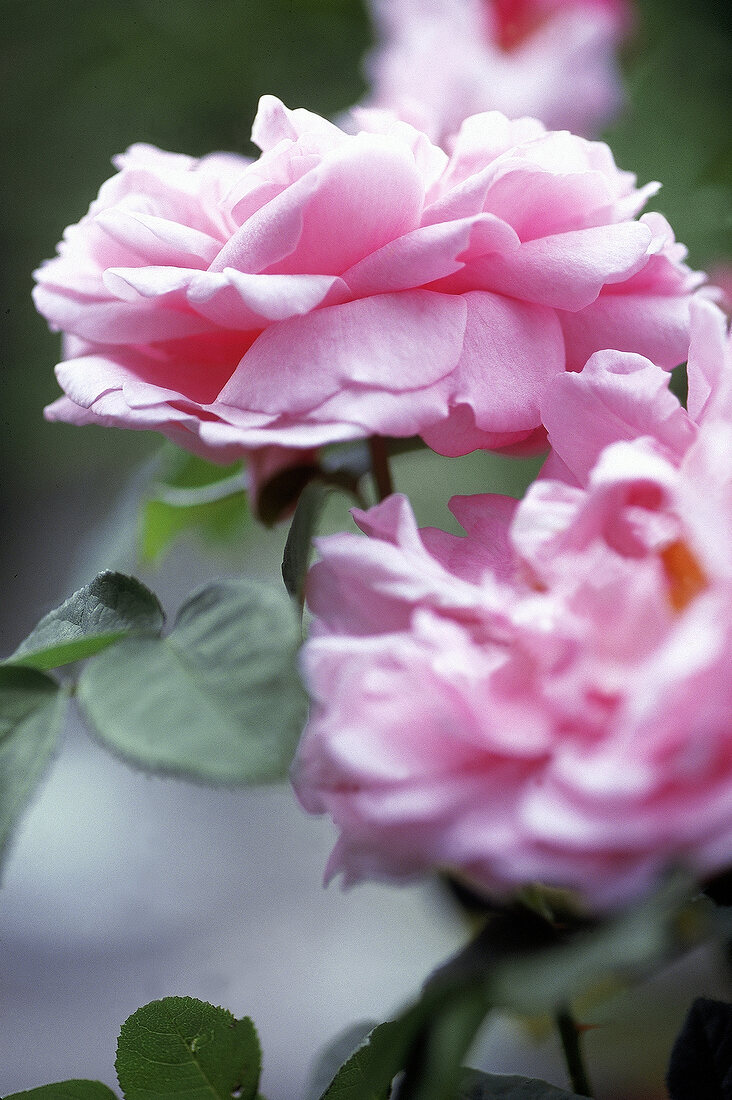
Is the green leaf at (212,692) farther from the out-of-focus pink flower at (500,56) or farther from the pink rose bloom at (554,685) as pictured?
the out-of-focus pink flower at (500,56)

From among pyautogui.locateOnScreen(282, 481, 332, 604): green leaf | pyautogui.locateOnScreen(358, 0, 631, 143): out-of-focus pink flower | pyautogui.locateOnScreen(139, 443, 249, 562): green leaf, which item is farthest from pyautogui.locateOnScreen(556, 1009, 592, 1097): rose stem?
pyautogui.locateOnScreen(358, 0, 631, 143): out-of-focus pink flower

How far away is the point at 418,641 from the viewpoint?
138 mm

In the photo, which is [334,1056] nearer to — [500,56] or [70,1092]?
[70,1092]

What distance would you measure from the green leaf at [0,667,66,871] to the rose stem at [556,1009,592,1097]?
0.43ft

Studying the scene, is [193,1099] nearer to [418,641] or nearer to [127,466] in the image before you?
[418,641]

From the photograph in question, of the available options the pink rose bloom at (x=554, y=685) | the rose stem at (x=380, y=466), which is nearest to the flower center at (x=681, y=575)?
the pink rose bloom at (x=554, y=685)

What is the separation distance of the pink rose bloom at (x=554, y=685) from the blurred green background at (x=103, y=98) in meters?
0.58

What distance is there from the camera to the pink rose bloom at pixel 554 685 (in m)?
0.12

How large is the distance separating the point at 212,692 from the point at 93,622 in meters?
0.06

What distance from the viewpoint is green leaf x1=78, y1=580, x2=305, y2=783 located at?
136 mm

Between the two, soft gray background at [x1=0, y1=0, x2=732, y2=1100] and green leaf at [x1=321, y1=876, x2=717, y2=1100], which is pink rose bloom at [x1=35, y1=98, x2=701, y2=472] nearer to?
green leaf at [x1=321, y1=876, x2=717, y2=1100]

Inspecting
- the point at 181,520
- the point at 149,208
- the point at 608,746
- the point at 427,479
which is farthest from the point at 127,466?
the point at 608,746

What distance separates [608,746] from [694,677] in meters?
0.01

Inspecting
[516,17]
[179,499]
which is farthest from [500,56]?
[179,499]
